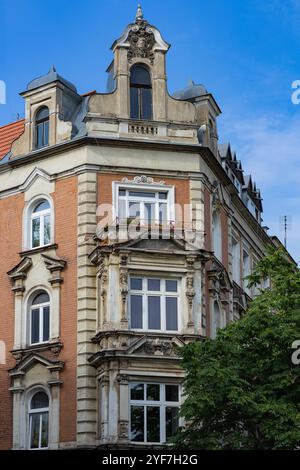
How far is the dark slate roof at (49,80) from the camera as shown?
1720 inches

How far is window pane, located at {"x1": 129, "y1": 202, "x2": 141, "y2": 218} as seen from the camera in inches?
1635

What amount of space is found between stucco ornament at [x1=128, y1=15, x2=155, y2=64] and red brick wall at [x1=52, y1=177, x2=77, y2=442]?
5.61m

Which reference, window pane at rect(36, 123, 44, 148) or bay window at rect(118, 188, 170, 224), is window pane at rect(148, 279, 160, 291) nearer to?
bay window at rect(118, 188, 170, 224)

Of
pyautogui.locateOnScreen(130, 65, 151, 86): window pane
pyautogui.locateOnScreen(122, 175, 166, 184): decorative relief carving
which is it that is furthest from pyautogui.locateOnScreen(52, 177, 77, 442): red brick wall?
pyautogui.locateOnScreen(130, 65, 151, 86): window pane

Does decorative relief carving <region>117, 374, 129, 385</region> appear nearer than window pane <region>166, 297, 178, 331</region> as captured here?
Yes

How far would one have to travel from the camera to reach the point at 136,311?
39.8 m

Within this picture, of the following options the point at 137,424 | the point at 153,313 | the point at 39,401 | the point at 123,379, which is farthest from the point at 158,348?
the point at 39,401

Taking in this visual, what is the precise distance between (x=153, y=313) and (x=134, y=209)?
13.7 feet

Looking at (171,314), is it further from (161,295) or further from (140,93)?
(140,93)

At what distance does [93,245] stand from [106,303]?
253 centimetres

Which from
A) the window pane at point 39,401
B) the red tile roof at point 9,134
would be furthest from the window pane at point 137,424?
the red tile roof at point 9,134

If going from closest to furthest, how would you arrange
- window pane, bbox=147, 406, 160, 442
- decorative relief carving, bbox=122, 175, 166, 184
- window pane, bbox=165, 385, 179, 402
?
window pane, bbox=147, 406, 160, 442 → window pane, bbox=165, 385, 179, 402 → decorative relief carving, bbox=122, 175, 166, 184
